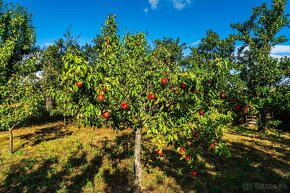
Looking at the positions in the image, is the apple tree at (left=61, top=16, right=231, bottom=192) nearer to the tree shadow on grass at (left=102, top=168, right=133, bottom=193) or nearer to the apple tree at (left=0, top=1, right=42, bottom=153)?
the tree shadow on grass at (left=102, top=168, right=133, bottom=193)

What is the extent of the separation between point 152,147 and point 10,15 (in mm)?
18553

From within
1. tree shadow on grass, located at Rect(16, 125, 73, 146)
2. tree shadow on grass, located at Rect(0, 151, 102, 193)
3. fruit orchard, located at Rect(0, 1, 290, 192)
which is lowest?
tree shadow on grass, located at Rect(0, 151, 102, 193)

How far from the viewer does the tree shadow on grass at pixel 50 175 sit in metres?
13.2

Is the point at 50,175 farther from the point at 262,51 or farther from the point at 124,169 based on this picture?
the point at 262,51

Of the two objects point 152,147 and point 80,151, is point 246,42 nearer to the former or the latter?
point 152,147

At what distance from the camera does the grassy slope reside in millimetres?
12883

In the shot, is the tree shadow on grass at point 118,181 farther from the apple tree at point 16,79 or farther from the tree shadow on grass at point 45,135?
the tree shadow on grass at point 45,135

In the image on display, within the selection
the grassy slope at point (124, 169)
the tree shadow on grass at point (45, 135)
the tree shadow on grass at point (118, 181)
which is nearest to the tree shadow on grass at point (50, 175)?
the grassy slope at point (124, 169)

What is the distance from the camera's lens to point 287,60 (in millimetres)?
24750

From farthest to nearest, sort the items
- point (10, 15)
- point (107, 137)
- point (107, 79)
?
point (10, 15)
point (107, 137)
point (107, 79)

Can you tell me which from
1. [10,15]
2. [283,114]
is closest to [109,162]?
[10,15]

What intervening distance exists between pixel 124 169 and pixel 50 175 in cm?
403

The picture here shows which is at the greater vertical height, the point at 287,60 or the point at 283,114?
the point at 287,60

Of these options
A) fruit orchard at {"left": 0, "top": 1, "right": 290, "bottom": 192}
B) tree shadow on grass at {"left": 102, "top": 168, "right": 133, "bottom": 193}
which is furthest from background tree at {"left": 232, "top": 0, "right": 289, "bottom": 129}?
tree shadow on grass at {"left": 102, "top": 168, "right": 133, "bottom": 193}
